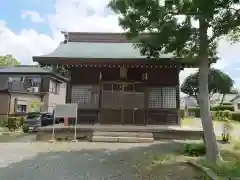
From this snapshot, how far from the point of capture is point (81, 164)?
23.1 feet

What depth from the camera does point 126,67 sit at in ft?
45.9

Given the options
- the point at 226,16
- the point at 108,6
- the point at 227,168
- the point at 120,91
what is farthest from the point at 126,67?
the point at 227,168

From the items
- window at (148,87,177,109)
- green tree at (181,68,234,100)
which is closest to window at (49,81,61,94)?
window at (148,87,177,109)

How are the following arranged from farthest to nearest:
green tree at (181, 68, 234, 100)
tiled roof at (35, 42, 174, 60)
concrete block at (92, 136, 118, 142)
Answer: green tree at (181, 68, 234, 100) < tiled roof at (35, 42, 174, 60) < concrete block at (92, 136, 118, 142)

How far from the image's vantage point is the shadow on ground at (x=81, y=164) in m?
5.87

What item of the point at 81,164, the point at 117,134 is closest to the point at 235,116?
the point at 117,134

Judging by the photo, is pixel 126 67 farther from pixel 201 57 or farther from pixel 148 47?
pixel 201 57

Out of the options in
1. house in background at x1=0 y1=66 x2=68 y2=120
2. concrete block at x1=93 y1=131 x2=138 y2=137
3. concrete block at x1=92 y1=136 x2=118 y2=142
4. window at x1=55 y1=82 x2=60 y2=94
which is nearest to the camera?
concrete block at x1=92 y1=136 x2=118 y2=142

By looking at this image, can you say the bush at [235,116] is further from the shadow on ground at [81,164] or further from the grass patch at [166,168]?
the grass patch at [166,168]

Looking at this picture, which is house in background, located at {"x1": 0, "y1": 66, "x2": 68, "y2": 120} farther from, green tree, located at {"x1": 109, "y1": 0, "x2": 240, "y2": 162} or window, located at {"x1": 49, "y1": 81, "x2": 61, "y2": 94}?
green tree, located at {"x1": 109, "y1": 0, "x2": 240, "y2": 162}

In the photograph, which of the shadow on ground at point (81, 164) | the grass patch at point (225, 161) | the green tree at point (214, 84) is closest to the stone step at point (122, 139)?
the shadow on ground at point (81, 164)

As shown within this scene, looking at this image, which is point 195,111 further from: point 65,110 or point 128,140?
point 65,110

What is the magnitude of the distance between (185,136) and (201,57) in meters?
5.16

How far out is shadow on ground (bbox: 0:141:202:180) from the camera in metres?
5.87
